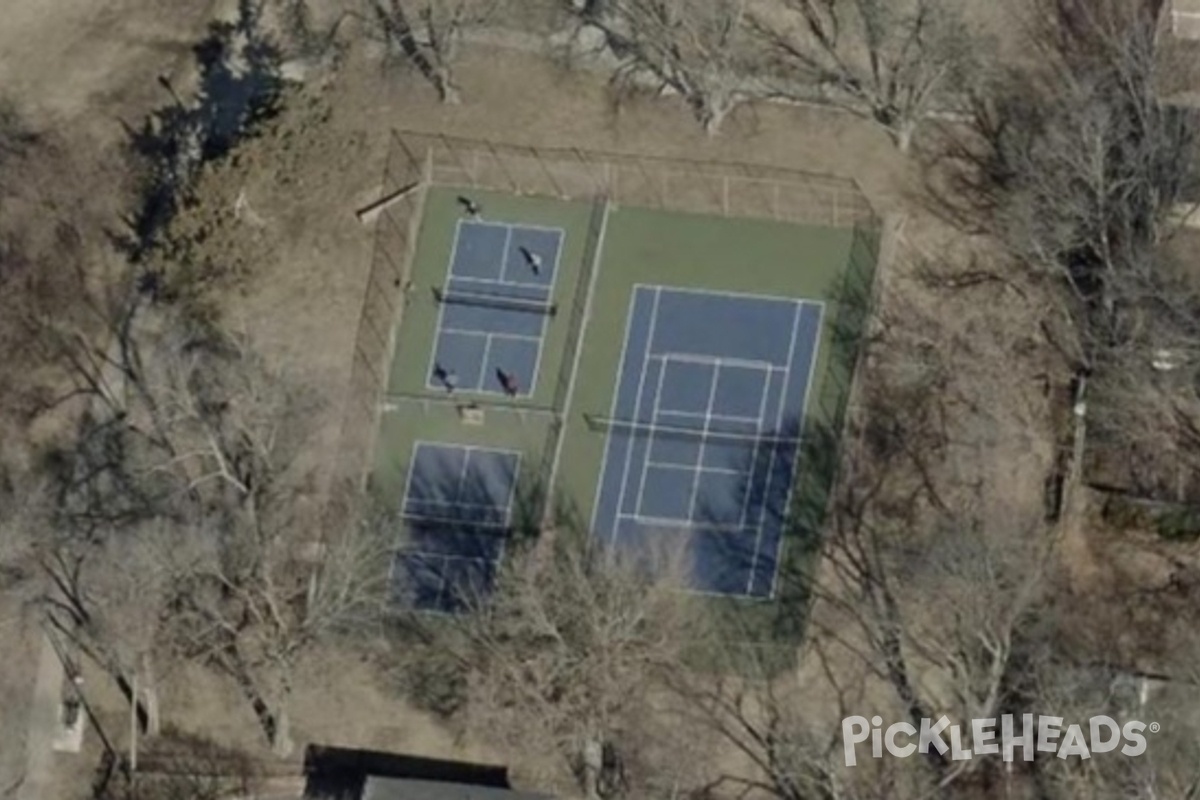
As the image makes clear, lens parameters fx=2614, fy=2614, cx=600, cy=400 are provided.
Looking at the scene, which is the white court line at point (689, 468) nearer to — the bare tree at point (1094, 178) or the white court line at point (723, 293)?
the white court line at point (723, 293)

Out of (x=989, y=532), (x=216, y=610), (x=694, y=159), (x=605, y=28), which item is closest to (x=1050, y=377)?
(x=989, y=532)

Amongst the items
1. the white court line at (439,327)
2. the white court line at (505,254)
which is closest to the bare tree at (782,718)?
the white court line at (439,327)

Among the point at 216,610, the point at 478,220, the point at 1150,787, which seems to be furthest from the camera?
the point at 478,220

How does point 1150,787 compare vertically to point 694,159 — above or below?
below

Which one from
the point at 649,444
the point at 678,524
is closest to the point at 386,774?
the point at 678,524

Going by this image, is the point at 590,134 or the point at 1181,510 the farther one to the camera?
the point at 590,134

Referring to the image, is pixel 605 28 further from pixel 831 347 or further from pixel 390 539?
pixel 390 539

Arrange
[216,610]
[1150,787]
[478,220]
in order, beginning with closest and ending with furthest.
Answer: [1150,787] < [216,610] < [478,220]

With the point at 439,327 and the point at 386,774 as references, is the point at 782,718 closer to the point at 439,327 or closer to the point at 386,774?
the point at 386,774
